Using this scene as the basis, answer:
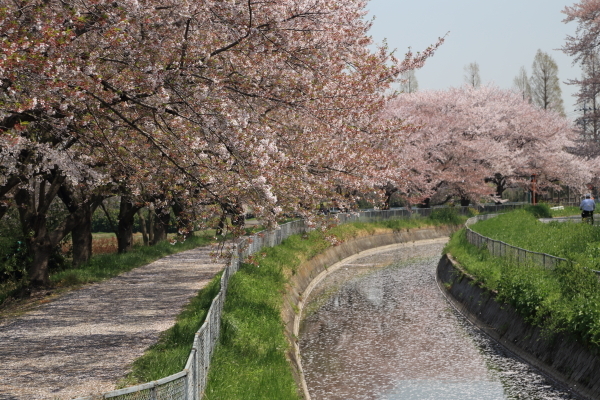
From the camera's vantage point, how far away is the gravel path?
1220 centimetres

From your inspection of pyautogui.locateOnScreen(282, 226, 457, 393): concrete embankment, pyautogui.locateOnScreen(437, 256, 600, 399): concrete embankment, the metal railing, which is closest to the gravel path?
pyautogui.locateOnScreen(282, 226, 457, 393): concrete embankment

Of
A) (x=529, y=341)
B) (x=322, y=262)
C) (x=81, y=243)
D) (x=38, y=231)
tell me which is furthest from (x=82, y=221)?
(x=529, y=341)

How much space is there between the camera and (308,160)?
1938cm

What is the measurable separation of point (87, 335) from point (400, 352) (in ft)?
31.7

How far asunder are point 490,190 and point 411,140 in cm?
1066

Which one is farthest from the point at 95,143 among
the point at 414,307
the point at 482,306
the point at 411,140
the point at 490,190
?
the point at 490,190

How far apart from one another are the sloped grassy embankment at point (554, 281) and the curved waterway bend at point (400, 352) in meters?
1.54

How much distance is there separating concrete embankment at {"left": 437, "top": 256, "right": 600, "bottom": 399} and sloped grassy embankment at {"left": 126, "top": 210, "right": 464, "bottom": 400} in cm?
637

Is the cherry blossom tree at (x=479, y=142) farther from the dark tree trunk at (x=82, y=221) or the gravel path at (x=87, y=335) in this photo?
the gravel path at (x=87, y=335)

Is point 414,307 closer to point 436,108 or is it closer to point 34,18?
point 34,18

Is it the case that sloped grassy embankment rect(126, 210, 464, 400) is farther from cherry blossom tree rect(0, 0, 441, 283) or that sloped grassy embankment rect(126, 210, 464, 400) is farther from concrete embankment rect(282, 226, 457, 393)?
cherry blossom tree rect(0, 0, 441, 283)

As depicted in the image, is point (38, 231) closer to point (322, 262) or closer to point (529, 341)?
point (529, 341)

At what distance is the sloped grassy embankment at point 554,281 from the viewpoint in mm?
16578

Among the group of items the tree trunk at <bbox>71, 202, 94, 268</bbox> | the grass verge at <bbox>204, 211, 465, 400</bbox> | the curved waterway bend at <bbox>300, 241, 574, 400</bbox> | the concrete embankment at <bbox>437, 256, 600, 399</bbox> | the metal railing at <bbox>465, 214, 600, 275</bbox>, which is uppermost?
the tree trunk at <bbox>71, 202, 94, 268</bbox>
